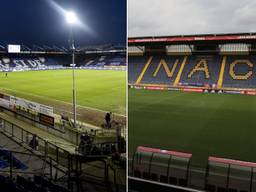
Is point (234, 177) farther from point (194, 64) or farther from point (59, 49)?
point (194, 64)

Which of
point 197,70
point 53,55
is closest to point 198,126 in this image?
point 53,55

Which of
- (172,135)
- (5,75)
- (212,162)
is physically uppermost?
(5,75)

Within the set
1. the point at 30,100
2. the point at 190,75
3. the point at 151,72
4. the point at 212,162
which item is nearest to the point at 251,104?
the point at 190,75

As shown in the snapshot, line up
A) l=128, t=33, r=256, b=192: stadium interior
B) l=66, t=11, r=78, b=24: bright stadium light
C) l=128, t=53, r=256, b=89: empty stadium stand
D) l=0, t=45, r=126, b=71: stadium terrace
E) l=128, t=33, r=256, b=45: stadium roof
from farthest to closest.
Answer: l=128, t=53, r=256, b=89: empty stadium stand → l=128, t=33, r=256, b=192: stadium interior → l=128, t=33, r=256, b=45: stadium roof → l=0, t=45, r=126, b=71: stadium terrace → l=66, t=11, r=78, b=24: bright stadium light

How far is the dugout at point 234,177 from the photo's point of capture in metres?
2.43

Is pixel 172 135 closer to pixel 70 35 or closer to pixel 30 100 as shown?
pixel 30 100

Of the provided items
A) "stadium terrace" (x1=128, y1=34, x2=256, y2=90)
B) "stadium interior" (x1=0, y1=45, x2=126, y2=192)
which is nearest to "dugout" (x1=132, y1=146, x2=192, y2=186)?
"stadium interior" (x1=0, y1=45, x2=126, y2=192)

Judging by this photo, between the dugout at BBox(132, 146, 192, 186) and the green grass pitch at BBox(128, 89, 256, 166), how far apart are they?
151 centimetres

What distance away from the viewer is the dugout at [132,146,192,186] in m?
2.60

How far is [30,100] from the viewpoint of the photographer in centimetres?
284

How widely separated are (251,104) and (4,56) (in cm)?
745

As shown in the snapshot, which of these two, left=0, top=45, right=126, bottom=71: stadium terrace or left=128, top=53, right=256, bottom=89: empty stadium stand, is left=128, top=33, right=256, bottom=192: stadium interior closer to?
left=128, top=53, right=256, bottom=89: empty stadium stand

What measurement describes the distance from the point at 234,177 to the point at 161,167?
0.57 m

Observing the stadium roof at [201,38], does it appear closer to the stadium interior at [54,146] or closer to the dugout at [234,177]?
the stadium interior at [54,146]
